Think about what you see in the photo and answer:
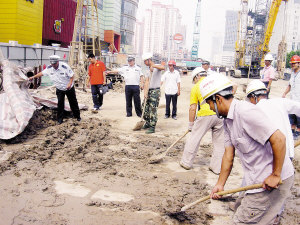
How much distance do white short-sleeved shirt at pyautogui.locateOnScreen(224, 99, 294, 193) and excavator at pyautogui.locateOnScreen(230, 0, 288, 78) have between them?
25238 mm

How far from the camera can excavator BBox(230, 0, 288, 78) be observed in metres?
26.2

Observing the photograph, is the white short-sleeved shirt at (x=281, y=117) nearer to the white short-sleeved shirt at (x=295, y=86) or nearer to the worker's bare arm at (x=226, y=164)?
the worker's bare arm at (x=226, y=164)

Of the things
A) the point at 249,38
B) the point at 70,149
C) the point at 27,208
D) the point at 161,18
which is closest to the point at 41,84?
the point at 70,149

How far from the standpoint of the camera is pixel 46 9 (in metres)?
18.3

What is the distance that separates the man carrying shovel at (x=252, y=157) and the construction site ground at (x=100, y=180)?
3.41 ft

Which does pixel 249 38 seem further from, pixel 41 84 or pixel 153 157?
pixel 153 157

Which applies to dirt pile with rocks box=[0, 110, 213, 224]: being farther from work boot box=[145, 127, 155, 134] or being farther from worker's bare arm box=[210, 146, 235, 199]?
worker's bare arm box=[210, 146, 235, 199]

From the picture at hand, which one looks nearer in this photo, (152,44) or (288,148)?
(288,148)

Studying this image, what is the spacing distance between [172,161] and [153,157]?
362 millimetres

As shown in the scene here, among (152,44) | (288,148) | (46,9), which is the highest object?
(152,44)

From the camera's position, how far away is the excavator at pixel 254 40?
2617 cm

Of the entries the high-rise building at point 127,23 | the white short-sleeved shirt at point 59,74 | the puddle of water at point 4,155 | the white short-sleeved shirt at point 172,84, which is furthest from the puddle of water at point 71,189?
the high-rise building at point 127,23

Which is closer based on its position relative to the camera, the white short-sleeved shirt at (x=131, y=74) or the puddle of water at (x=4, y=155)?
the puddle of water at (x=4, y=155)

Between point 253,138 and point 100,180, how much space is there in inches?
100
